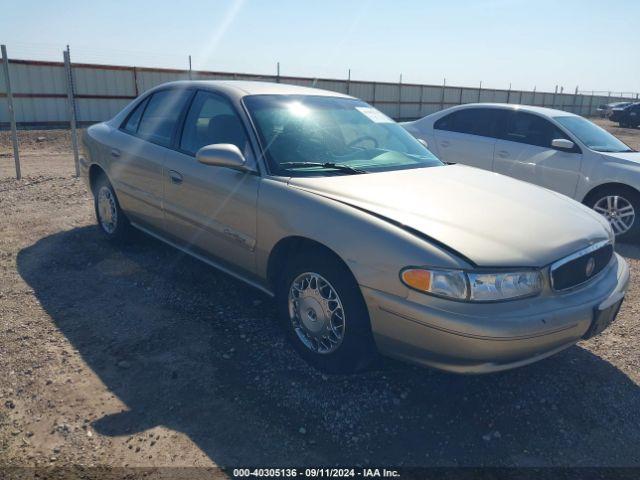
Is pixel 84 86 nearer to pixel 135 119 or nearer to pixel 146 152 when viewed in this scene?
pixel 135 119

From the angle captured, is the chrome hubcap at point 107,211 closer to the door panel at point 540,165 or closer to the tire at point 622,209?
the door panel at point 540,165

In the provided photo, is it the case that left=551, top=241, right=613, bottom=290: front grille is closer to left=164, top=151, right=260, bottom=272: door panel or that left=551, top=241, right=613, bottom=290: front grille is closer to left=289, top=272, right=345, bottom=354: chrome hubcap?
left=289, top=272, right=345, bottom=354: chrome hubcap

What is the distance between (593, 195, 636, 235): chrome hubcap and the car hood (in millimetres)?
3206

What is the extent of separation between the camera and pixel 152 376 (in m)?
3.07

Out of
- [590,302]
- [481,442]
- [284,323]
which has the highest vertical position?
[590,302]

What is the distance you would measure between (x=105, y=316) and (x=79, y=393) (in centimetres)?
98

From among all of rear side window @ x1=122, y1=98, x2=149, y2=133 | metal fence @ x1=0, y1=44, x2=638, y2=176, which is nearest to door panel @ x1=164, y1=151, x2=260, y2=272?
rear side window @ x1=122, y1=98, x2=149, y2=133

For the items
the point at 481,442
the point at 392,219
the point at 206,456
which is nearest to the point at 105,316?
the point at 206,456

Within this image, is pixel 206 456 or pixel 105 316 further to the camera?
pixel 105 316

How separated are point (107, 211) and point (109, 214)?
0.06 meters

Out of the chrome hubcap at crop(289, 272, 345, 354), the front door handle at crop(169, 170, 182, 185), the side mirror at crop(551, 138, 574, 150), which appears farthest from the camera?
the side mirror at crop(551, 138, 574, 150)

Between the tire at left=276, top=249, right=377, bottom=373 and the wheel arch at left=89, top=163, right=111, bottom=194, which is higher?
the wheel arch at left=89, top=163, right=111, bottom=194

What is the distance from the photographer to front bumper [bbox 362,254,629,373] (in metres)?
2.45

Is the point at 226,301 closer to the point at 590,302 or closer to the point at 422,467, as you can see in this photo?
the point at 422,467
